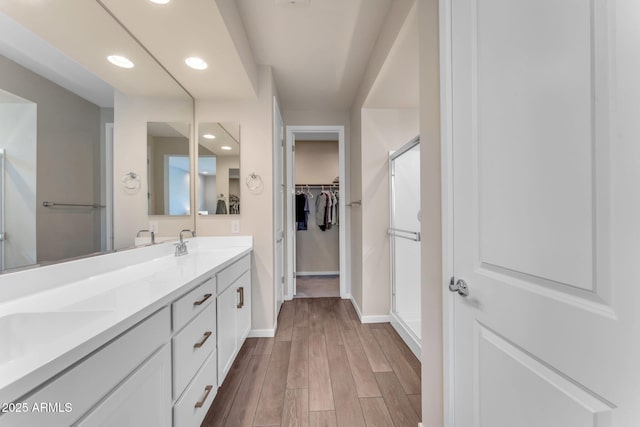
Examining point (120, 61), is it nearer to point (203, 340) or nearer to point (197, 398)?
point (203, 340)

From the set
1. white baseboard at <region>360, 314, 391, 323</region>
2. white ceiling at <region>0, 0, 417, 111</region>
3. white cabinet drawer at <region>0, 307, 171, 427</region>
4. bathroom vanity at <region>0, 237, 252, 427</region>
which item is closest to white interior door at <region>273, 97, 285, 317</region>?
white ceiling at <region>0, 0, 417, 111</region>

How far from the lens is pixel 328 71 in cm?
246

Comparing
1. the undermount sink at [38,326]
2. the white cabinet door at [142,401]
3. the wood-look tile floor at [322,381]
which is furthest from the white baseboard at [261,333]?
the undermount sink at [38,326]

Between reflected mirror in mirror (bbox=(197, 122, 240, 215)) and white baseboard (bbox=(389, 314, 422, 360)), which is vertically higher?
reflected mirror in mirror (bbox=(197, 122, 240, 215))

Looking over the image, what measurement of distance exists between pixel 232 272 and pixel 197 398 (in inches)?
29.2

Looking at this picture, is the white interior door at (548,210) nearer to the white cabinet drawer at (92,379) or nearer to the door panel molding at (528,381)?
the door panel molding at (528,381)

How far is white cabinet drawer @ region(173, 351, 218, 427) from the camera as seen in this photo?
1022mm

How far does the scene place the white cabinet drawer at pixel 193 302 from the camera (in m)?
1.01

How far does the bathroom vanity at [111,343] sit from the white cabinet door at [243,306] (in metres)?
0.33

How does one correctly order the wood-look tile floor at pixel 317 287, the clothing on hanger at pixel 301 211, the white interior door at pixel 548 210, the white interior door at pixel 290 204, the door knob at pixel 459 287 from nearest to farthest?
the white interior door at pixel 548 210, the door knob at pixel 459 287, the white interior door at pixel 290 204, the wood-look tile floor at pixel 317 287, the clothing on hanger at pixel 301 211

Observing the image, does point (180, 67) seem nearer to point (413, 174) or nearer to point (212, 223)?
point (212, 223)

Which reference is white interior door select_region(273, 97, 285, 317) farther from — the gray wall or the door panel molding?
the door panel molding

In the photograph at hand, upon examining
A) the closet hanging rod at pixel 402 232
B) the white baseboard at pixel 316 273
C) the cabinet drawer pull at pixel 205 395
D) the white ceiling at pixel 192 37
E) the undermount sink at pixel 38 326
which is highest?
the white ceiling at pixel 192 37

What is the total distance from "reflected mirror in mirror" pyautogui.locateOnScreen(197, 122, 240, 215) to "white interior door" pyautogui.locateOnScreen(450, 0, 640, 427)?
76.3 inches
